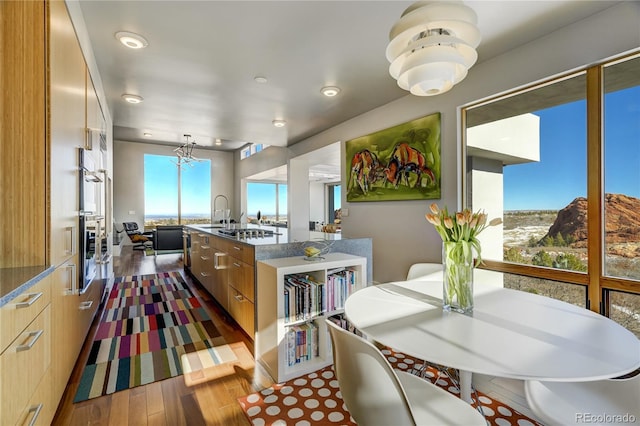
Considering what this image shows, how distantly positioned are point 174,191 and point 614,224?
1051cm

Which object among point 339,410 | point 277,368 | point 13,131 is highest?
point 13,131

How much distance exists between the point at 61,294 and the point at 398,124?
10.8ft

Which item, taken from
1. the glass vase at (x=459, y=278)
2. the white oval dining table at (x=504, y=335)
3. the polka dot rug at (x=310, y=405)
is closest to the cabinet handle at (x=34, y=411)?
the polka dot rug at (x=310, y=405)

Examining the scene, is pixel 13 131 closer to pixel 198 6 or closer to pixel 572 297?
pixel 198 6

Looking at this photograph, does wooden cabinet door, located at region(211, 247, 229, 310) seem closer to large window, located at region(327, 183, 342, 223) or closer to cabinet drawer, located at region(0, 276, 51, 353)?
cabinet drawer, located at region(0, 276, 51, 353)

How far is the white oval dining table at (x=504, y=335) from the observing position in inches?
35.1

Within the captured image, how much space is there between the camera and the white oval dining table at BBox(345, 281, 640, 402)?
0.89 meters

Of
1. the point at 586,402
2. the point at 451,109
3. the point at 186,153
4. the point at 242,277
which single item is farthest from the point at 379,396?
the point at 186,153

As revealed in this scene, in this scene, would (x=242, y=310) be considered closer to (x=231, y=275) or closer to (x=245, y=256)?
(x=231, y=275)

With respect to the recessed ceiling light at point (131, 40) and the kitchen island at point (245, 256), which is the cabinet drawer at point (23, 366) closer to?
the kitchen island at point (245, 256)

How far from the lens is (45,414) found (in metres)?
1.39

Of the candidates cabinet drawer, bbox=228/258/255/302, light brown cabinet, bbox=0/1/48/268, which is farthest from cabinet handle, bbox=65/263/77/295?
cabinet drawer, bbox=228/258/255/302

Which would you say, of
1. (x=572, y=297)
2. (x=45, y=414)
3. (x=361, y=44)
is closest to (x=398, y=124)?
(x=361, y=44)

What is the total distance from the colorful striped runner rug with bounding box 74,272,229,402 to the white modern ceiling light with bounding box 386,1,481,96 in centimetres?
236
